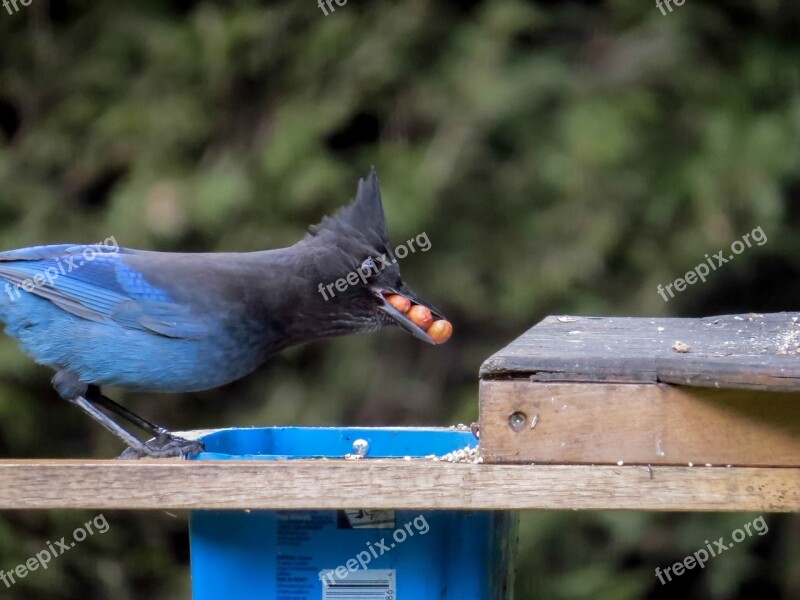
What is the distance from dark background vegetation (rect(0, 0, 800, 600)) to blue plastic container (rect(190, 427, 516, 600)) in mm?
1935

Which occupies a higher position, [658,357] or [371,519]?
[658,357]

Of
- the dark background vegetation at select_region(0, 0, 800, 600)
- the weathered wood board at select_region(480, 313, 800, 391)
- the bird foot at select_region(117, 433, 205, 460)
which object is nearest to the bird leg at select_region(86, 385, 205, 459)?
the bird foot at select_region(117, 433, 205, 460)

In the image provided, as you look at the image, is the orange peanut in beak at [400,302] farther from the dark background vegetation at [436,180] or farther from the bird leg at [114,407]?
the dark background vegetation at [436,180]

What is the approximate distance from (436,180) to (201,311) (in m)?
1.57

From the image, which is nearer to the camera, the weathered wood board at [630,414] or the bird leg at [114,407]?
the weathered wood board at [630,414]

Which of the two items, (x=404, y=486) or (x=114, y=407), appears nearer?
(x=404, y=486)

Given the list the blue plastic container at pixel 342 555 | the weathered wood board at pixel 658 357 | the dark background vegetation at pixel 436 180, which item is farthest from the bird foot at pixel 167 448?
the dark background vegetation at pixel 436 180

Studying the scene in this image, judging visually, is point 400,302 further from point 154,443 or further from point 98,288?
point 98,288

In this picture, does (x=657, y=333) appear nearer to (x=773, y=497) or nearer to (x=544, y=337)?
(x=544, y=337)

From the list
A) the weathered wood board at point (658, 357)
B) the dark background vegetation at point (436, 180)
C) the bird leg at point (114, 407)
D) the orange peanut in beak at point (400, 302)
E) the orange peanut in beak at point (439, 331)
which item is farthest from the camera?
the dark background vegetation at point (436, 180)

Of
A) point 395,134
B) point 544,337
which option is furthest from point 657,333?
point 395,134

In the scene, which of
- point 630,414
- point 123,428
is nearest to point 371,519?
point 630,414

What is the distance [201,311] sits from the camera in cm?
291

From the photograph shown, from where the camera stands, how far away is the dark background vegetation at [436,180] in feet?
13.9
